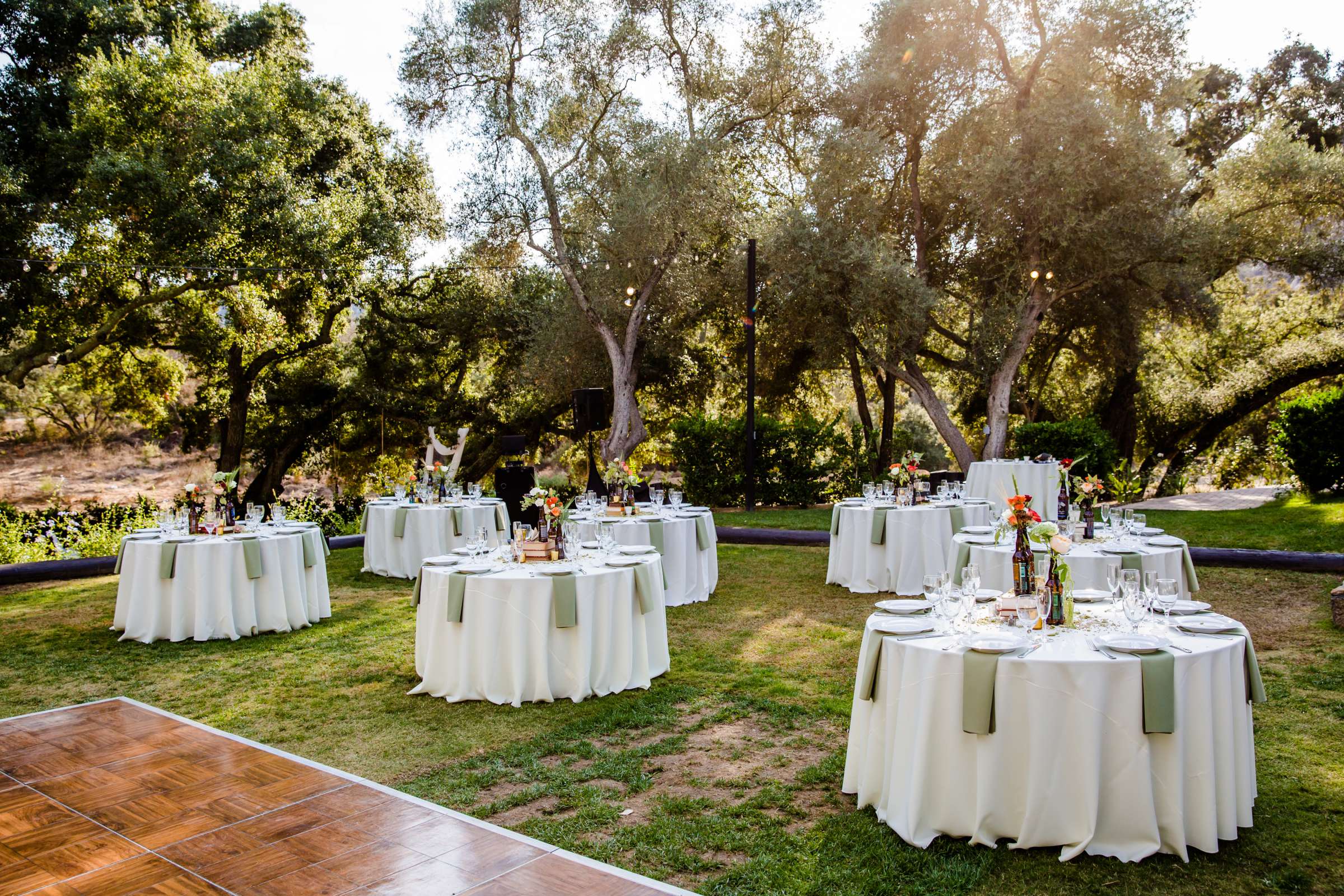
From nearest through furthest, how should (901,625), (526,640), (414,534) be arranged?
(901,625)
(526,640)
(414,534)

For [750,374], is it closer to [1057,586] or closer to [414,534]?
[414,534]

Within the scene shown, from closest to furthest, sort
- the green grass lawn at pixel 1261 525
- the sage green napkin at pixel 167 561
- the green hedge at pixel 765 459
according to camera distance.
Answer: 1. the sage green napkin at pixel 167 561
2. the green grass lawn at pixel 1261 525
3. the green hedge at pixel 765 459

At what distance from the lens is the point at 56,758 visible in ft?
13.9

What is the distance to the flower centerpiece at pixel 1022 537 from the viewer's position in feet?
12.9

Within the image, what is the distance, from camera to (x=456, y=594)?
510 centimetres

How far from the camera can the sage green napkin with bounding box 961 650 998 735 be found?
3.10 meters

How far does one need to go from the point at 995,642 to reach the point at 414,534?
23.9 ft

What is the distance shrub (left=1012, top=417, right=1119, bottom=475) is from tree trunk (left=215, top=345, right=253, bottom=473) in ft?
51.5

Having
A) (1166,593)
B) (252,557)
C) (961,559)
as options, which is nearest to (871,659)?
(1166,593)

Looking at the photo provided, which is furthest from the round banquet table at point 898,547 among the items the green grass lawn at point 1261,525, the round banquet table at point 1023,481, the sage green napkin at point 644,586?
the round banquet table at point 1023,481

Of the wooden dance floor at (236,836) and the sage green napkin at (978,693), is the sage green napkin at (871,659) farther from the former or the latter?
the wooden dance floor at (236,836)

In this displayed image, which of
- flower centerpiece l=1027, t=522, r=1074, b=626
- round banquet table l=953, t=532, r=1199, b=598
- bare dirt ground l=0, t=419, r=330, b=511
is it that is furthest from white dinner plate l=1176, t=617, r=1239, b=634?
bare dirt ground l=0, t=419, r=330, b=511

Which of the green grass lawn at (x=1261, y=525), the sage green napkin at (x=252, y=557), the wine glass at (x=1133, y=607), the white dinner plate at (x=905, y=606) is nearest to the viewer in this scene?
the wine glass at (x=1133, y=607)

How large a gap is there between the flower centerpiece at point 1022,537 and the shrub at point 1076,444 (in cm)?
1125
